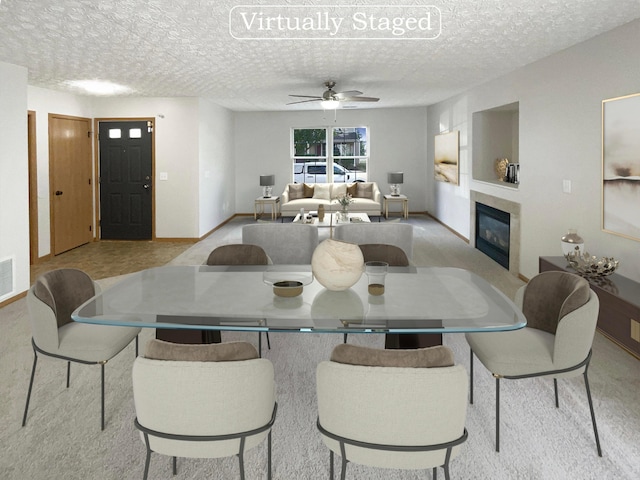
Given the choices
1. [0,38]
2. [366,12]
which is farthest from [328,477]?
[0,38]

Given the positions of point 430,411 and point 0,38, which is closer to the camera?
point 430,411

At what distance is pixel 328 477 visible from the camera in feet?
7.51

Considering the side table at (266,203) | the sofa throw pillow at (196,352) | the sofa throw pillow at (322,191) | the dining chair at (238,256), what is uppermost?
the sofa throw pillow at (322,191)

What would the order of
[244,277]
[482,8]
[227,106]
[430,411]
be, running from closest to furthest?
[430,411] < [244,277] < [482,8] < [227,106]

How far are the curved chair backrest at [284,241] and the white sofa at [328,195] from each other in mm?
5877

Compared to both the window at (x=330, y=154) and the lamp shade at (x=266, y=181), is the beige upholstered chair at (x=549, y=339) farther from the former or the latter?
the window at (x=330, y=154)

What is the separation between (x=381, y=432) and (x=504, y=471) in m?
0.92

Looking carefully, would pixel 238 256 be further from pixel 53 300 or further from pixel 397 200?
pixel 397 200

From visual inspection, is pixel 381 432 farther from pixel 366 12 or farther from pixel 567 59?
pixel 567 59

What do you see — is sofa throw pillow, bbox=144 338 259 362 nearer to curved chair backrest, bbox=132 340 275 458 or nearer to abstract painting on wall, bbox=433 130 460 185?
curved chair backrest, bbox=132 340 275 458

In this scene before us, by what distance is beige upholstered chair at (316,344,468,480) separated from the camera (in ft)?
5.44

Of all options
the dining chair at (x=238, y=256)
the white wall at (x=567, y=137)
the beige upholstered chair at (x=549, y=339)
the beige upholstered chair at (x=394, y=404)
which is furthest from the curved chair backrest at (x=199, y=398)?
the white wall at (x=567, y=137)

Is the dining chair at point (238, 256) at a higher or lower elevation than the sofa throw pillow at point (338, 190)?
lower

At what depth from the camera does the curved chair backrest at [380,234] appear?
5000 mm
